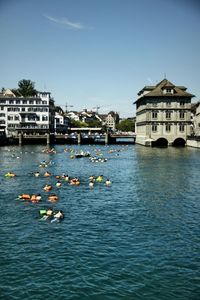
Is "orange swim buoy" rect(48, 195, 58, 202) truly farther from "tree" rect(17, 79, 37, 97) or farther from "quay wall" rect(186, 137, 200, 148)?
"tree" rect(17, 79, 37, 97)

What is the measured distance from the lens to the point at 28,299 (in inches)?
672

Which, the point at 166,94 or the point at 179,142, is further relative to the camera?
the point at 179,142

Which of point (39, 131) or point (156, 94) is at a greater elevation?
point (156, 94)

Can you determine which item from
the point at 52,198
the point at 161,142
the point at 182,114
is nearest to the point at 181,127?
the point at 182,114

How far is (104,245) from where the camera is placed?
2342 cm

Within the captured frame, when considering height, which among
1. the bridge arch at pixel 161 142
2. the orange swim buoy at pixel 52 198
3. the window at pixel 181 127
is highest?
the window at pixel 181 127

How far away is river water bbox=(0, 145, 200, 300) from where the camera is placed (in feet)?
59.7

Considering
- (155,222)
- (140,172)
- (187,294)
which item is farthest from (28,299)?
(140,172)

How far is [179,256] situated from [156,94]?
9593 cm

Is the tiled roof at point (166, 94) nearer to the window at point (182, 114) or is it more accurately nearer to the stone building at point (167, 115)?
the stone building at point (167, 115)

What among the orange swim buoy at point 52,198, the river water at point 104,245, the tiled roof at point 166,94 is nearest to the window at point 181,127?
the tiled roof at point 166,94

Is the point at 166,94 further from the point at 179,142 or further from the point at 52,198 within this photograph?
the point at 52,198

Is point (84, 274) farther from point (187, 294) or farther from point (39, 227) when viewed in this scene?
point (39, 227)

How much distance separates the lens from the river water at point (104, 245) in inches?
716
